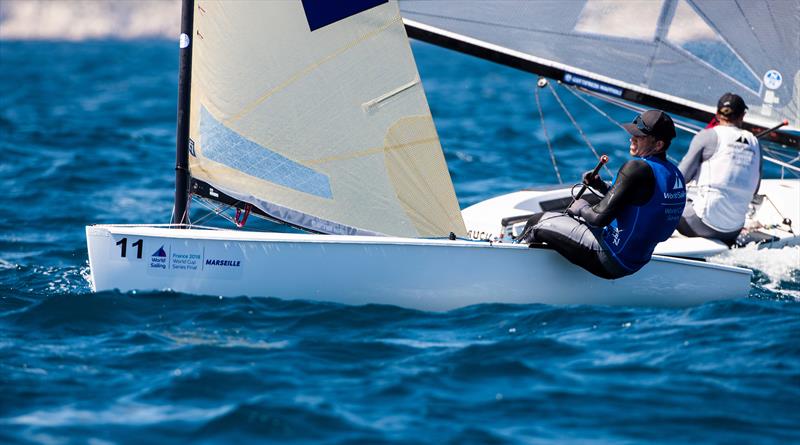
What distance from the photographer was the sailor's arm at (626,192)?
5.75 meters

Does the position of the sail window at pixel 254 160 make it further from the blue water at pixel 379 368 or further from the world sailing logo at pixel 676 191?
the world sailing logo at pixel 676 191

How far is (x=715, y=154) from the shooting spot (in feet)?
24.2

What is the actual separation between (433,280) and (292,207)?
2.89 feet

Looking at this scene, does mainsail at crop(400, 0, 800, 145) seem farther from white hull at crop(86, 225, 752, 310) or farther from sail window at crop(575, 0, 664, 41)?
white hull at crop(86, 225, 752, 310)

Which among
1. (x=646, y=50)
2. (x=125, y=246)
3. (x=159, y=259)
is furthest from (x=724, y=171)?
(x=125, y=246)

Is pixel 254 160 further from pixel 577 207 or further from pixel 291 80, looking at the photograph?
pixel 577 207

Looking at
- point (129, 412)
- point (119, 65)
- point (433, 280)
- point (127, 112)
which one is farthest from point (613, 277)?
point (119, 65)

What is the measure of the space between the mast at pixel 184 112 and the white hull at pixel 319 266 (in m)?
0.23

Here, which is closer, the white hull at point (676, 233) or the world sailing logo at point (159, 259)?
the world sailing logo at point (159, 259)

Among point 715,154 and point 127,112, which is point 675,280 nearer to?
point 715,154

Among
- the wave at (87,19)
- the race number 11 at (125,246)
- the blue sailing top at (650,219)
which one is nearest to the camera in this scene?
the blue sailing top at (650,219)

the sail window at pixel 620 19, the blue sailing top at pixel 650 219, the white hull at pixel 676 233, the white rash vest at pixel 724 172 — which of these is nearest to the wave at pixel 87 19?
the white hull at pixel 676 233

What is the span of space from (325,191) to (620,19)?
9.50 feet

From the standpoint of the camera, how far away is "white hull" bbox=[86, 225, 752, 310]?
594 cm
